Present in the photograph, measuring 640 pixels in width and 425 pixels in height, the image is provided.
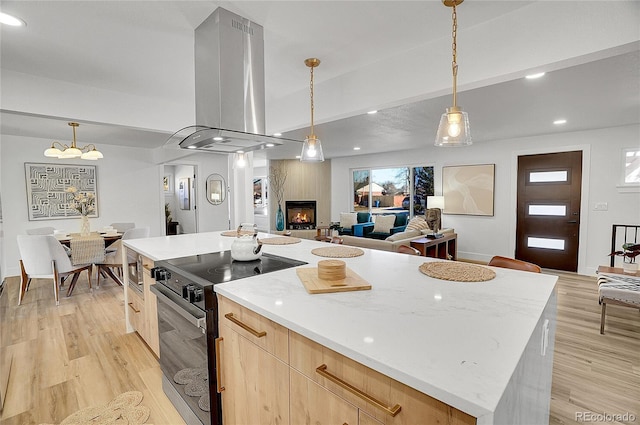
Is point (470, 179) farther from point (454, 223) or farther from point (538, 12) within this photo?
point (538, 12)

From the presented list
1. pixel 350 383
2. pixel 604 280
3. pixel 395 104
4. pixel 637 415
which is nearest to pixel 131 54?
pixel 395 104

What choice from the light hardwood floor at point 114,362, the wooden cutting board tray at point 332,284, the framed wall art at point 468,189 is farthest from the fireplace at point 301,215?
the wooden cutting board tray at point 332,284

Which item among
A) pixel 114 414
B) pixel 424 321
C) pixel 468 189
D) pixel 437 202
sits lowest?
pixel 114 414

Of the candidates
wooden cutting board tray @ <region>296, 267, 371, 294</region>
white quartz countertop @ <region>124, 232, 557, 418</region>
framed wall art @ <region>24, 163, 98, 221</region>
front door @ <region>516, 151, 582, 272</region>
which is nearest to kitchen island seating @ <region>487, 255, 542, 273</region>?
white quartz countertop @ <region>124, 232, 557, 418</region>

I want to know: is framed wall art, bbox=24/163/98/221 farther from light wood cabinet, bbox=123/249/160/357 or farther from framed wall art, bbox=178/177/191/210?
light wood cabinet, bbox=123/249/160/357

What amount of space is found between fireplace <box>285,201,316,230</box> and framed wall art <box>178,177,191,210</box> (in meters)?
2.72

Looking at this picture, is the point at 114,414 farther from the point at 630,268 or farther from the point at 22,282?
the point at 630,268

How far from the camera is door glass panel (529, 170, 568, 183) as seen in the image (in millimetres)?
5107

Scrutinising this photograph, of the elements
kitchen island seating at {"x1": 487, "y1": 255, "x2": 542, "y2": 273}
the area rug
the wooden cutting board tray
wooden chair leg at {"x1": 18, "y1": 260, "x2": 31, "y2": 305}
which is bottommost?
the area rug

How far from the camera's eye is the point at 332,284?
133 cm

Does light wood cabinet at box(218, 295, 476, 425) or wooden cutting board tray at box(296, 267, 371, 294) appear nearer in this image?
light wood cabinet at box(218, 295, 476, 425)

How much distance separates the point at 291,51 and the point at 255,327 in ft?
7.42

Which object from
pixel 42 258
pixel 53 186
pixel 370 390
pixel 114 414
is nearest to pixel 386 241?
pixel 114 414

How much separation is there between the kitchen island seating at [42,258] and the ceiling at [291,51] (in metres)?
1.52
